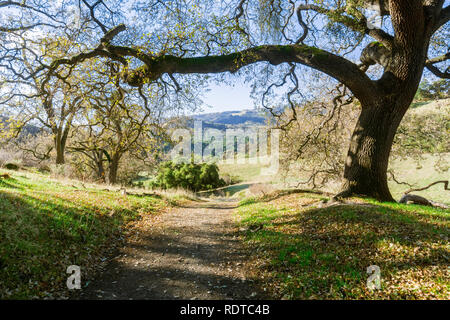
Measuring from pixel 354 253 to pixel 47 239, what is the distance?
259 inches

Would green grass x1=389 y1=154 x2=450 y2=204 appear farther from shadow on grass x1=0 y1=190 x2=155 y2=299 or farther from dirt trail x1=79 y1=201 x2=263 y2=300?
shadow on grass x1=0 y1=190 x2=155 y2=299

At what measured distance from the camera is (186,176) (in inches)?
1253

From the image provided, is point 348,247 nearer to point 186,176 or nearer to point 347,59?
point 347,59

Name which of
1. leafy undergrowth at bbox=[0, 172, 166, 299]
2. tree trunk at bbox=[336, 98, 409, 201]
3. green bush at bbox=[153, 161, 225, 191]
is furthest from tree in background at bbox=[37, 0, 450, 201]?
green bush at bbox=[153, 161, 225, 191]

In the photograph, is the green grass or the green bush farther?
the green bush

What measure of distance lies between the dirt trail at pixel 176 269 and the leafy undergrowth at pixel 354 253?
597 millimetres

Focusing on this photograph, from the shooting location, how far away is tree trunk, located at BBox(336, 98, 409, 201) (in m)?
8.53

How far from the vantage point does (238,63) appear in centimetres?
905

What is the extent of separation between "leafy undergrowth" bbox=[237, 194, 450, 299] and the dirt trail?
60cm

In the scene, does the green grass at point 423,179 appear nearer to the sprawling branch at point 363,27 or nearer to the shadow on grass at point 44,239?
the sprawling branch at point 363,27

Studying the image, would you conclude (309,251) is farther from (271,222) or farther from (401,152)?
(401,152)

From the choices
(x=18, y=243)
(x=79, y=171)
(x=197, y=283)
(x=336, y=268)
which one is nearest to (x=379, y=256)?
(x=336, y=268)

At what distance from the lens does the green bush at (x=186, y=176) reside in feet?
105

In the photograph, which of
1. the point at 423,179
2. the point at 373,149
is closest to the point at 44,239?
the point at 373,149
